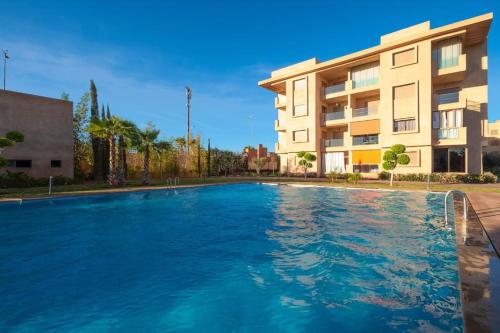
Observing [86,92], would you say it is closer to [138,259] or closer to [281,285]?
[138,259]

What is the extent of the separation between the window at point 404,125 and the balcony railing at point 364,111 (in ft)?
8.61

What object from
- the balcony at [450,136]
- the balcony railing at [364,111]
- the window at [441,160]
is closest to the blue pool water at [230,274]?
the balcony at [450,136]

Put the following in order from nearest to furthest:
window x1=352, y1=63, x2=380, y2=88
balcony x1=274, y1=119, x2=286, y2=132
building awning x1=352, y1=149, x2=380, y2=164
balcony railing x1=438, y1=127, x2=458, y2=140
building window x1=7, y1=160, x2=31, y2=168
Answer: building window x1=7, y1=160, x2=31, y2=168, balcony railing x1=438, y1=127, x2=458, y2=140, building awning x1=352, y1=149, x2=380, y2=164, window x1=352, y1=63, x2=380, y2=88, balcony x1=274, y1=119, x2=286, y2=132

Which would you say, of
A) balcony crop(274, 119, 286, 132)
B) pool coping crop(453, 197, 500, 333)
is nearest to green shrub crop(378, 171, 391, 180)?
balcony crop(274, 119, 286, 132)

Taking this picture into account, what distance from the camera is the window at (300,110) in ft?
101

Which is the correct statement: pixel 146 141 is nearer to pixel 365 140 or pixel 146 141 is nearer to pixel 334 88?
pixel 334 88

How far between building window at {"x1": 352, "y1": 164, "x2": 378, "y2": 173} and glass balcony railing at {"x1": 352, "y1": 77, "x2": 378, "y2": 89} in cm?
857

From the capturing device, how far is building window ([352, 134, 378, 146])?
26266 mm

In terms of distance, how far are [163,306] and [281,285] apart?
78.9 inches

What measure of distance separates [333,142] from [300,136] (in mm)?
4105

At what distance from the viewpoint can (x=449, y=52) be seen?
21.9 m

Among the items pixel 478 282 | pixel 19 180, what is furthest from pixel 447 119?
pixel 19 180

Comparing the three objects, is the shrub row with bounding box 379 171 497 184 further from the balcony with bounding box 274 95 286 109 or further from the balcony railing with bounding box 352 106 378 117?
the balcony with bounding box 274 95 286 109

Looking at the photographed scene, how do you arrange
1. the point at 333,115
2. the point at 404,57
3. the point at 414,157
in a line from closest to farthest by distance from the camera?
1. the point at 414,157
2. the point at 404,57
3. the point at 333,115
